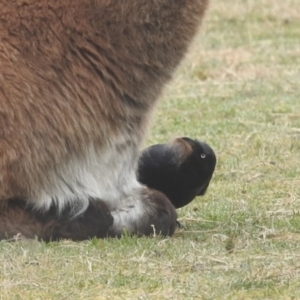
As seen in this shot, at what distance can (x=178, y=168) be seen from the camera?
548cm

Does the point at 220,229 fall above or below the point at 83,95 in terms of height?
below

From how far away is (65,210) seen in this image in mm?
5070

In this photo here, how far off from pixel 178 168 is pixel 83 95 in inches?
27.6

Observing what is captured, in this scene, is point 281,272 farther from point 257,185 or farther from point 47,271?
point 257,185

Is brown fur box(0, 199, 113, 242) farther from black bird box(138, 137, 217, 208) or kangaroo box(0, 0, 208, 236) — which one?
black bird box(138, 137, 217, 208)

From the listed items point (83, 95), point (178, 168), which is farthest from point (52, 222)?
point (178, 168)

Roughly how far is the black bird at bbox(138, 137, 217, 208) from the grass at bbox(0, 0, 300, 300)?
191mm

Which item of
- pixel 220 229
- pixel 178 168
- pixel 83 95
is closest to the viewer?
pixel 83 95

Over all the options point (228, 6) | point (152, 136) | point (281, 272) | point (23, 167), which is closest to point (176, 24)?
point (23, 167)

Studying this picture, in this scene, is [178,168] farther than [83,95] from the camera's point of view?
Yes

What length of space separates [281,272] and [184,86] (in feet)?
20.1

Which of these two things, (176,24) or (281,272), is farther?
(176,24)

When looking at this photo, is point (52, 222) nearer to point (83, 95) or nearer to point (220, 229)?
point (83, 95)

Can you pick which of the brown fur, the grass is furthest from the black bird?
the brown fur
